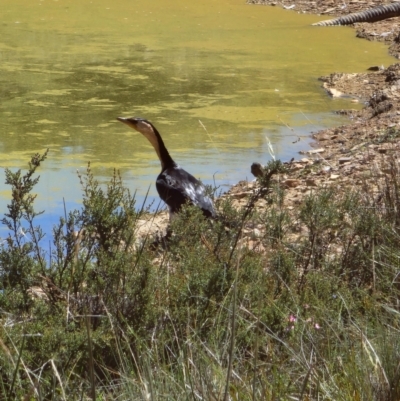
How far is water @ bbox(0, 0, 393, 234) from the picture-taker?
25.6ft

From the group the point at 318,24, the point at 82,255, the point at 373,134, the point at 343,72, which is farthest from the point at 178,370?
the point at 318,24

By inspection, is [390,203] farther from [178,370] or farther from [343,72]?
[343,72]

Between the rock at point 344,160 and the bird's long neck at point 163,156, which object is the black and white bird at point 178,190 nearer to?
the bird's long neck at point 163,156

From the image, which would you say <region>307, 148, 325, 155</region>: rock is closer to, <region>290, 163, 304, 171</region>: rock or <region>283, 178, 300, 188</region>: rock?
<region>290, 163, 304, 171</region>: rock

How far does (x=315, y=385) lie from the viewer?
252 centimetres

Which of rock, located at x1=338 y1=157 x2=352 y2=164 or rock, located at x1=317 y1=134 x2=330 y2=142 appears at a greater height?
rock, located at x1=317 y1=134 x2=330 y2=142

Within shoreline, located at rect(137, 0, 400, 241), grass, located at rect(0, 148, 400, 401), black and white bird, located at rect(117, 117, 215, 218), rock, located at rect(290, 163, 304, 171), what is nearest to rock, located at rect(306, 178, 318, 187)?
shoreline, located at rect(137, 0, 400, 241)

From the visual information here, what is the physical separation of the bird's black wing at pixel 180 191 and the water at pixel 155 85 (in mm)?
653

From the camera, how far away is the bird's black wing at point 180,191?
5.78m

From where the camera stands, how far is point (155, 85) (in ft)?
35.8

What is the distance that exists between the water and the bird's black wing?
653 mm

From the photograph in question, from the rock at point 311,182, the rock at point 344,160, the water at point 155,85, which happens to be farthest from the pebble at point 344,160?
the water at point 155,85

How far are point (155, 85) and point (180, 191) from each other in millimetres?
5179

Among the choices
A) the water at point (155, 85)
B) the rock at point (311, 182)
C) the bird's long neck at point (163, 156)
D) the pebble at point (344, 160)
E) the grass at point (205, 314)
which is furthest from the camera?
the water at point (155, 85)
